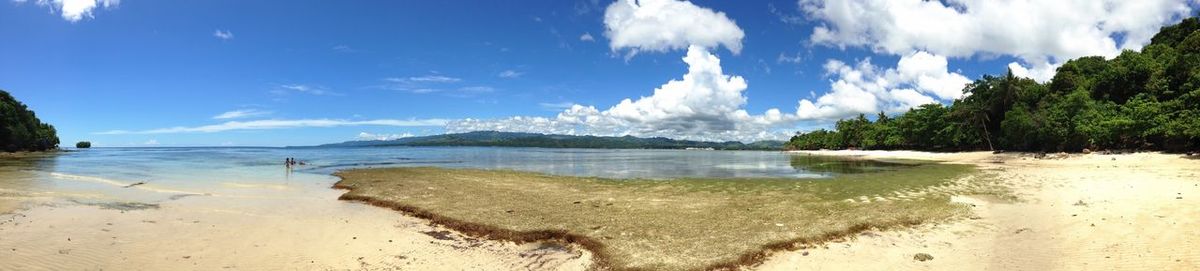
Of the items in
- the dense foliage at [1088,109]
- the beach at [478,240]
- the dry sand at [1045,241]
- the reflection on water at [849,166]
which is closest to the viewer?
the dry sand at [1045,241]

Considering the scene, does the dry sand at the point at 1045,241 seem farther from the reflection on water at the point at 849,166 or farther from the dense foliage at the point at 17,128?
the dense foliage at the point at 17,128

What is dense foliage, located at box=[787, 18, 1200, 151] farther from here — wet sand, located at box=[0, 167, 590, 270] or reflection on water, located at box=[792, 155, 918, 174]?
wet sand, located at box=[0, 167, 590, 270]

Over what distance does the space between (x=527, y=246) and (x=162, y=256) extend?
25.4 ft

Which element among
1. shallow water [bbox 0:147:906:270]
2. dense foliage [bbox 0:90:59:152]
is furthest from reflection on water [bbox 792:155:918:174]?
dense foliage [bbox 0:90:59:152]

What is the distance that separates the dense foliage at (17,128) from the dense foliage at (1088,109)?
499 feet

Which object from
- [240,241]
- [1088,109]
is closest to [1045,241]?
[240,241]

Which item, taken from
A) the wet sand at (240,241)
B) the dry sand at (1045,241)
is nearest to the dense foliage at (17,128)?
the wet sand at (240,241)

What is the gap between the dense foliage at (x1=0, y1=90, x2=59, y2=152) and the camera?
294 feet

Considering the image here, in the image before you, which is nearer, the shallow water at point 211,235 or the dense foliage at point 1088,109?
the shallow water at point 211,235

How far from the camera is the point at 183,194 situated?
2464 centimetres

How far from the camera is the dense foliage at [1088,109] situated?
45.2m

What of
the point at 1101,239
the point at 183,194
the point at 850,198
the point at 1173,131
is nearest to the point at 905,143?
the point at 1173,131

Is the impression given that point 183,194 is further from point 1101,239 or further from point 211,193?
point 1101,239

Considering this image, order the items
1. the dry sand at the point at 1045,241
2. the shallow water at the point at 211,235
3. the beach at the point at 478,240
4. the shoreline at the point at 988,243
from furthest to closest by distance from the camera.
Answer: the shallow water at the point at 211,235
the beach at the point at 478,240
the shoreline at the point at 988,243
the dry sand at the point at 1045,241
